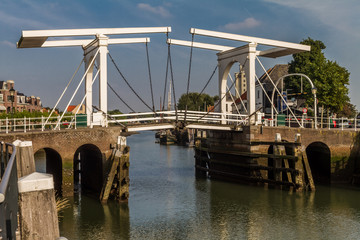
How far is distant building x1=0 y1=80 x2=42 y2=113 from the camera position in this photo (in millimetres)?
59700

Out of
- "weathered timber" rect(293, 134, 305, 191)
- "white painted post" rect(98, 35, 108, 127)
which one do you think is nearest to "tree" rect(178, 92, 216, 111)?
"weathered timber" rect(293, 134, 305, 191)

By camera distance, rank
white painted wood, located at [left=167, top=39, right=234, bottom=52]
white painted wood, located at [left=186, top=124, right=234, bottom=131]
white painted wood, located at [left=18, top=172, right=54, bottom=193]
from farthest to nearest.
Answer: white painted wood, located at [left=167, top=39, right=234, bottom=52] < white painted wood, located at [left=186, top=124, right=234, bottom=131] < white painted wood, located at [left=18, top=172, right=54, bottom=193]

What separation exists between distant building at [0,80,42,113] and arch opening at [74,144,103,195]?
3422 centimetres

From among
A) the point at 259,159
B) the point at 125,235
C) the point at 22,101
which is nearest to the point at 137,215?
the point at 125,235

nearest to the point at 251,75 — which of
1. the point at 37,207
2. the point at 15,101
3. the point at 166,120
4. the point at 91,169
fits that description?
the point at 166,120

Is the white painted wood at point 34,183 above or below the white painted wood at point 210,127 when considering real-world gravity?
below

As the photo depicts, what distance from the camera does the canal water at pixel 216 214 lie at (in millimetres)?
13891

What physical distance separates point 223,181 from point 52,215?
21.3 m

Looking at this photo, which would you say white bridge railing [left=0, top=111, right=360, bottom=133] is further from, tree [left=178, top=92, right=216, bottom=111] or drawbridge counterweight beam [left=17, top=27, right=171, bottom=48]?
tree [left=178, top=92, right=216, bottom=111]

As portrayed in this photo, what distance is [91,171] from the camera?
19891 mm

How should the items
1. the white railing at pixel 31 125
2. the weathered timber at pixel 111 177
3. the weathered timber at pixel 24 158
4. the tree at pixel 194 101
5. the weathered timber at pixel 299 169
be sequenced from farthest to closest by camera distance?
the tree at pixel 194 101 → the weathered timber at pixel 299 169 → the white railing at pixel 31 125 → the weathered timber at pixel 111 177 → the weathered timber at pixel 24 158

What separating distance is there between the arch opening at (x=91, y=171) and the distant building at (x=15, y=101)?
34216mm

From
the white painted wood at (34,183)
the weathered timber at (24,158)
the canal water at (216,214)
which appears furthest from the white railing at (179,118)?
the white painted wood at (34,183)

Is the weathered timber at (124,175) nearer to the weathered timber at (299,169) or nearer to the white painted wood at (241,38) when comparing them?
the white painted wood at (241,38)
